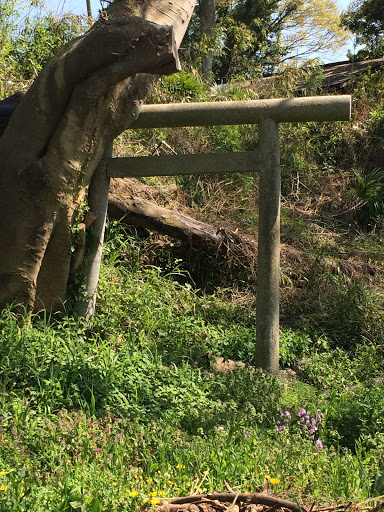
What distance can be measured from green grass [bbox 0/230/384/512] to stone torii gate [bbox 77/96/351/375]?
0.49 meters

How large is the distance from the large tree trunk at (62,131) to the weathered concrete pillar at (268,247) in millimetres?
1160

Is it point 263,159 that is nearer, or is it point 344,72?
point 263,159

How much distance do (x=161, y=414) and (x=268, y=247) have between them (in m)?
1.95

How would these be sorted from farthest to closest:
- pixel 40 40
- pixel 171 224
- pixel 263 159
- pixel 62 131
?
pixel 40 40 → pixel 171 224 → pixel 263 159 → pixel 62 131

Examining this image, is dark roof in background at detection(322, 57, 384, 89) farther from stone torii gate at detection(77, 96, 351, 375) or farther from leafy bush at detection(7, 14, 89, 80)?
stone torii gate at detection(77, 96, 351, 375)

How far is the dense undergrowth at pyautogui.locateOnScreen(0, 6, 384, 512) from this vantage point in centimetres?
311

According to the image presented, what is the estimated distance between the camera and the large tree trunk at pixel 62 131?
452 cm

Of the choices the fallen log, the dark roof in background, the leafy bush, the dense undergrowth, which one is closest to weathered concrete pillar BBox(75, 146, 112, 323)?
the dense undergrowth

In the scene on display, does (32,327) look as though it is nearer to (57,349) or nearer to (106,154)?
(57,349)

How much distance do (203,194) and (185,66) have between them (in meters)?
3.59

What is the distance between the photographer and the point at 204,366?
5.42 m

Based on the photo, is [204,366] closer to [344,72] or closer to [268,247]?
[268,247]

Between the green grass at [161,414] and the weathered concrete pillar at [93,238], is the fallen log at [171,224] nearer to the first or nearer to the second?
the green grass at [161,414]

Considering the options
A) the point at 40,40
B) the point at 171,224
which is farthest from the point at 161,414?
the point at 40,40
